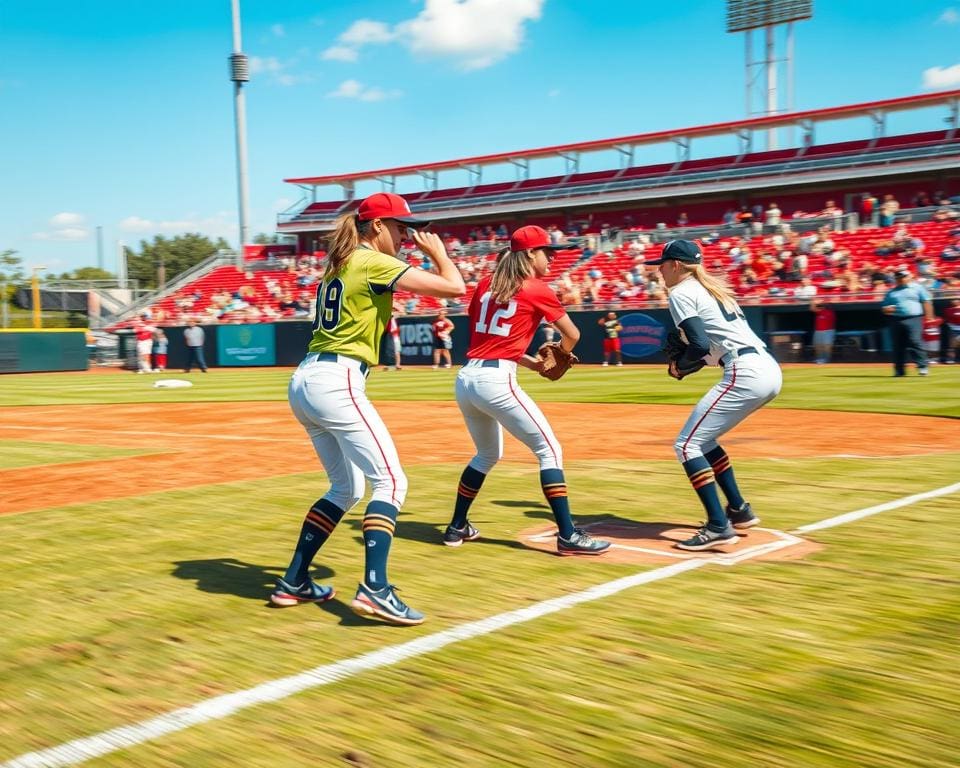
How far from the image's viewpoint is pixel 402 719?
10.8 ft

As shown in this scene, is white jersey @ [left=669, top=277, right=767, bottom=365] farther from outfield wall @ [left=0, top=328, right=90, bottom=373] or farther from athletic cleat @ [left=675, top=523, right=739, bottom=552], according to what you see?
outfield wall @ [left=0, top=328, right=90, bottom=373]

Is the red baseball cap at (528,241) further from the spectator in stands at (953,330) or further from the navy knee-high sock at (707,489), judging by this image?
the spectator in stands at (953,330)

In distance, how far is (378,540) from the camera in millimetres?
4504

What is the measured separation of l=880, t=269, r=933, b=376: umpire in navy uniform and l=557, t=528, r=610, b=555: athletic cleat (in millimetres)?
14449

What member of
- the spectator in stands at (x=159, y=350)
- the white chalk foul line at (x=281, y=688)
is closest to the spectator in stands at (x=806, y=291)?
the spectator in stands at (x=159, y=350)

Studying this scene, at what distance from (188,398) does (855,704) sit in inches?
796

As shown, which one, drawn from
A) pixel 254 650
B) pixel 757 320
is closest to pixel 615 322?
pixel 757 320

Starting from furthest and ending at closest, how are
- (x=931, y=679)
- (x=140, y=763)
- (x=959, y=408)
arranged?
1. (x=959, y=408)
2. (x=931, y=679)
3. (x=140, y=763)

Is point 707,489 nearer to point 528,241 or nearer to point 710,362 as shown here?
point 710,362

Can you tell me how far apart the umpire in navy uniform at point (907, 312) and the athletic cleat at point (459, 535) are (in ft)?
47.2

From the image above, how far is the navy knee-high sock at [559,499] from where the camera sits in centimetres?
571

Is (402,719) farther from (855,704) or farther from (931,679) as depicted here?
(931,679)

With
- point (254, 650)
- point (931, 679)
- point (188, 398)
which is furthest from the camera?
point (188, 398)

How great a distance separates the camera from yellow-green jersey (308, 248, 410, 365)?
4516 mm
